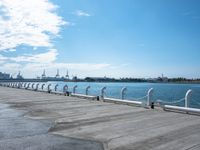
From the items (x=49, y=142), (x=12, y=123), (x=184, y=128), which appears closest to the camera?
(x=49, y=142)

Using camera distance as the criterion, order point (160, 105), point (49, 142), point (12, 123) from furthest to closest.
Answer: point (160, 105)
point (12, 123)
point (49, 142)

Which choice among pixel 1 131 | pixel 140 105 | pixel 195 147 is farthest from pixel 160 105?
pixel 1 131

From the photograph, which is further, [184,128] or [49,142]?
[184,128]

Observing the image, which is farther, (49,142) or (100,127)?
(100,127)

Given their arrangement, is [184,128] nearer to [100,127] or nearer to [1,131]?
[100,127]

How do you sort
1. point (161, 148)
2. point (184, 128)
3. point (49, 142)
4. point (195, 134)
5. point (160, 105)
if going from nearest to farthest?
point (161, 148) → point (49, 142) → point (195, 134) → point (184, 128) → point (160, 105)

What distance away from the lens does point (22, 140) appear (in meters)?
6.68

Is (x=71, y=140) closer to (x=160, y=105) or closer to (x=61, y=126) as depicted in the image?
(x=61, y=126)

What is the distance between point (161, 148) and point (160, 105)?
8.33 m

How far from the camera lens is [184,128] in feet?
27.1

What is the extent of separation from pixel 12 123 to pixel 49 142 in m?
3.25

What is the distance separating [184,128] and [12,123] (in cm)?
596

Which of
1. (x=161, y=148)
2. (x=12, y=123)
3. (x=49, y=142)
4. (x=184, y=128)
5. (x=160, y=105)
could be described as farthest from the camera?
(x=160, y=105)

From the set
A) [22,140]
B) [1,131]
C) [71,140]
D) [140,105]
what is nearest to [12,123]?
[1,131]
